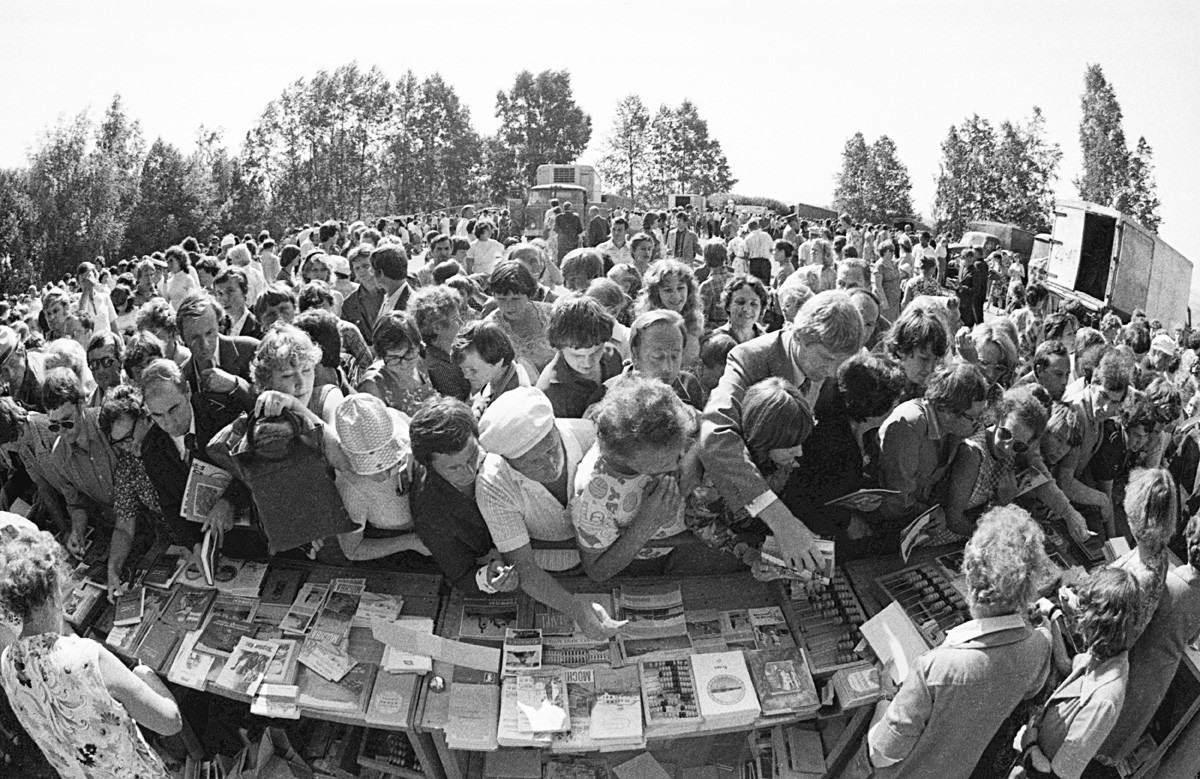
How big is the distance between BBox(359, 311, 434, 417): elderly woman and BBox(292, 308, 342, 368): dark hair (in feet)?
0.74

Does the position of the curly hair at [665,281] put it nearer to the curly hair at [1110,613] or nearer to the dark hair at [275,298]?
the dark hair at [275,298]

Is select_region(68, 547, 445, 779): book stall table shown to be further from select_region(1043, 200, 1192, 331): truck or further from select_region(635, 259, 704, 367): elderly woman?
select_region(1043, 200, 1192, 331): truck

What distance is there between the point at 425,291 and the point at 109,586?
193cm

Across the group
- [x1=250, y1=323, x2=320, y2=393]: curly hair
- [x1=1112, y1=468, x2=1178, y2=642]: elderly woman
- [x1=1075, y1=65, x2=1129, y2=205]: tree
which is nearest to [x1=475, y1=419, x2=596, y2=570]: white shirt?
[x1=250, y1=323, x2=320, y2=393]: curly hair

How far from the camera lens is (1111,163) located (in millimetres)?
53938

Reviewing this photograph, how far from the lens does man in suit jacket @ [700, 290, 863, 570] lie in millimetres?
2686

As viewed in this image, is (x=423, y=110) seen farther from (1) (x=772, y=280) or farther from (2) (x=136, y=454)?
(2) (x=136, y=454)

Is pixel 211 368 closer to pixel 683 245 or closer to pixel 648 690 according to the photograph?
pixel 648 690

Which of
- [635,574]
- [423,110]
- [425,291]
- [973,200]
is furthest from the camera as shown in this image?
[423,110]

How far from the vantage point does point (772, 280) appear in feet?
32.0

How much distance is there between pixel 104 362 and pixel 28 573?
5.68ft

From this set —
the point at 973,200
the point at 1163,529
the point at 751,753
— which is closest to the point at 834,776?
the point at 751,753

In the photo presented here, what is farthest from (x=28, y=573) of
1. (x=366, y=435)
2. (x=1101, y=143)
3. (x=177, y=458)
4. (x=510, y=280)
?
(x=1101, y=143)

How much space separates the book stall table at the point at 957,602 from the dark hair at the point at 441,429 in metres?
1.67
